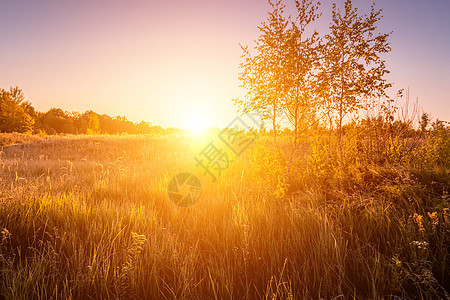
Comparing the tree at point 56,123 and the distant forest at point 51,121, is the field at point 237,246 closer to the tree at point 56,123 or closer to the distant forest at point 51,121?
the distant forest at point 51,121

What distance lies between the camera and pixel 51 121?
200 ft

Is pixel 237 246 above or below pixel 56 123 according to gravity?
below

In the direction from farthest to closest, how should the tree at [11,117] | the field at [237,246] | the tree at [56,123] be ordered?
the tree at [56,123]
the tree at [11,117]
the field at [237,246]

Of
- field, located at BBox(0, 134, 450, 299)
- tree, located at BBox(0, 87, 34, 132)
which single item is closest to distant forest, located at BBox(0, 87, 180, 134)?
tree, located at BBox(0, 87, 34, 132)

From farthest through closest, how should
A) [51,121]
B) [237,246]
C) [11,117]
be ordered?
[51,121] → [11,117] → [237,246]

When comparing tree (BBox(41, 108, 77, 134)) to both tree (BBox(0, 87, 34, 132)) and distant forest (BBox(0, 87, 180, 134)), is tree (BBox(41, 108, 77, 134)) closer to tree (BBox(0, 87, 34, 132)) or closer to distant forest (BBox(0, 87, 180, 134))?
distant forest (BBox(0, 87, 180, 134))

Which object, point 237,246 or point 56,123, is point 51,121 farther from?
point 237,246

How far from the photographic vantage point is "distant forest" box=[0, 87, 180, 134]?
45.1 meters

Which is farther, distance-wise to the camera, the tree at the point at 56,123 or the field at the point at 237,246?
the tree at the point at 56,123

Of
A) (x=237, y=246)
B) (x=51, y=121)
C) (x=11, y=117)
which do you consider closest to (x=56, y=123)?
(x=51, y=121)

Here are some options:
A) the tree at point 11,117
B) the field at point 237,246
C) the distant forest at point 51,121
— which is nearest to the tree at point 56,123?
the distant forest at point 51,121

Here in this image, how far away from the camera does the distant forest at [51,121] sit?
45094mm

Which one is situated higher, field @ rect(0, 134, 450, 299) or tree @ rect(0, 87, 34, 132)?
tree @ rect(0, 87, 34, 132)

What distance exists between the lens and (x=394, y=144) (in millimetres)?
7102
